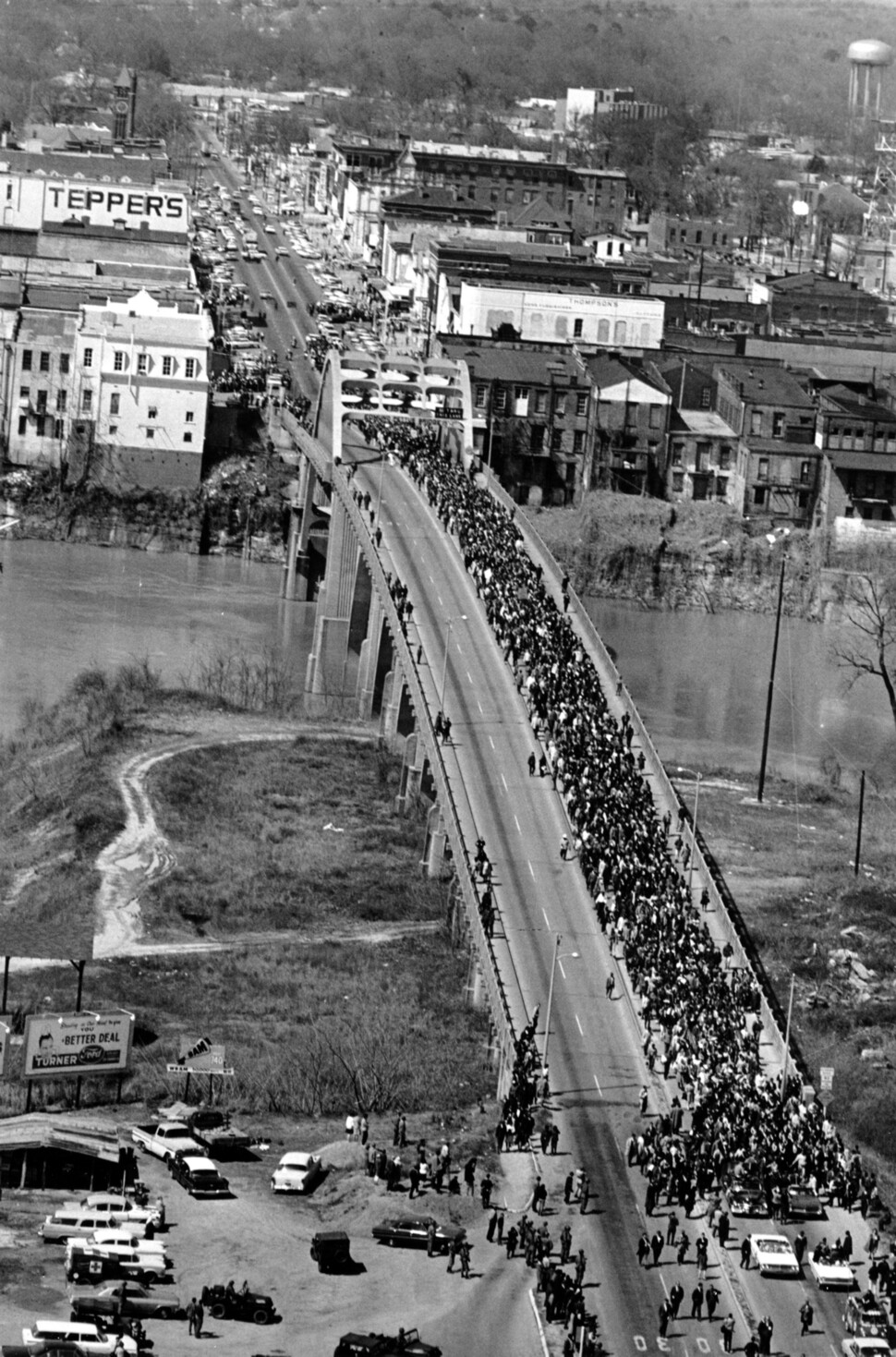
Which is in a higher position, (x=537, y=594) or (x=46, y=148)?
(x=46, y=148)

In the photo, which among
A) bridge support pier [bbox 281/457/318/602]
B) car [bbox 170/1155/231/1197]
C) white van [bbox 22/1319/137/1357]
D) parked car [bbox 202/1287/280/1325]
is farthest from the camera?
bridge support pier [bbox 281/457/318/602]

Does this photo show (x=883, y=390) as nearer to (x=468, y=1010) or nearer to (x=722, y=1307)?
(x=468, y=1010)

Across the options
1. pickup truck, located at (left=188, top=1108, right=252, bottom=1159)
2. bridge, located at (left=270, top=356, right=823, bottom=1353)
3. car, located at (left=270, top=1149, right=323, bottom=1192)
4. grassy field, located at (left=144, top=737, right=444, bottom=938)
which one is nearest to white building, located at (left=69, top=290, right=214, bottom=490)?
bridge, located at (left=270, top=356, right=823, bottom=1353)

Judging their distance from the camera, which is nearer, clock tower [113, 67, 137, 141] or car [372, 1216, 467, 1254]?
car [372, 1216, 467, 1254]

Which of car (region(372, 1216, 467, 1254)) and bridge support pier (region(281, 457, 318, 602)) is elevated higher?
bridge support pier (region(281, 457, 318, 602))

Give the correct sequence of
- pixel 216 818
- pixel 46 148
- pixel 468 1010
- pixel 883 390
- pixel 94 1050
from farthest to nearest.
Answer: pixel 46 148, pixel 883 390, pixel 216 818, pixel 468 1010, pixel 94 1050

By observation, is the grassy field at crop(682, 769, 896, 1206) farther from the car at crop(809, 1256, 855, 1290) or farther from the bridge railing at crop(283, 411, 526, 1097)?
the bridge railing at crop(283, 411, 526, 1097)

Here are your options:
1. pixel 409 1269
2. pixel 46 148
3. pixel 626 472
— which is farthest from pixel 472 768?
pixel 46 148

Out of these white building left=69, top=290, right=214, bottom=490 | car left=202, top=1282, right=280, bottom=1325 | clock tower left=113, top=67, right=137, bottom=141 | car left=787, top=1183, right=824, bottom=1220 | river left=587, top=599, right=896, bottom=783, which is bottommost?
car left=202, top=1282, right=280, bottom=1325

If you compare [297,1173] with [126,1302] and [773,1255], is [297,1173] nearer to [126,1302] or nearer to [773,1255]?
[126,1302]
